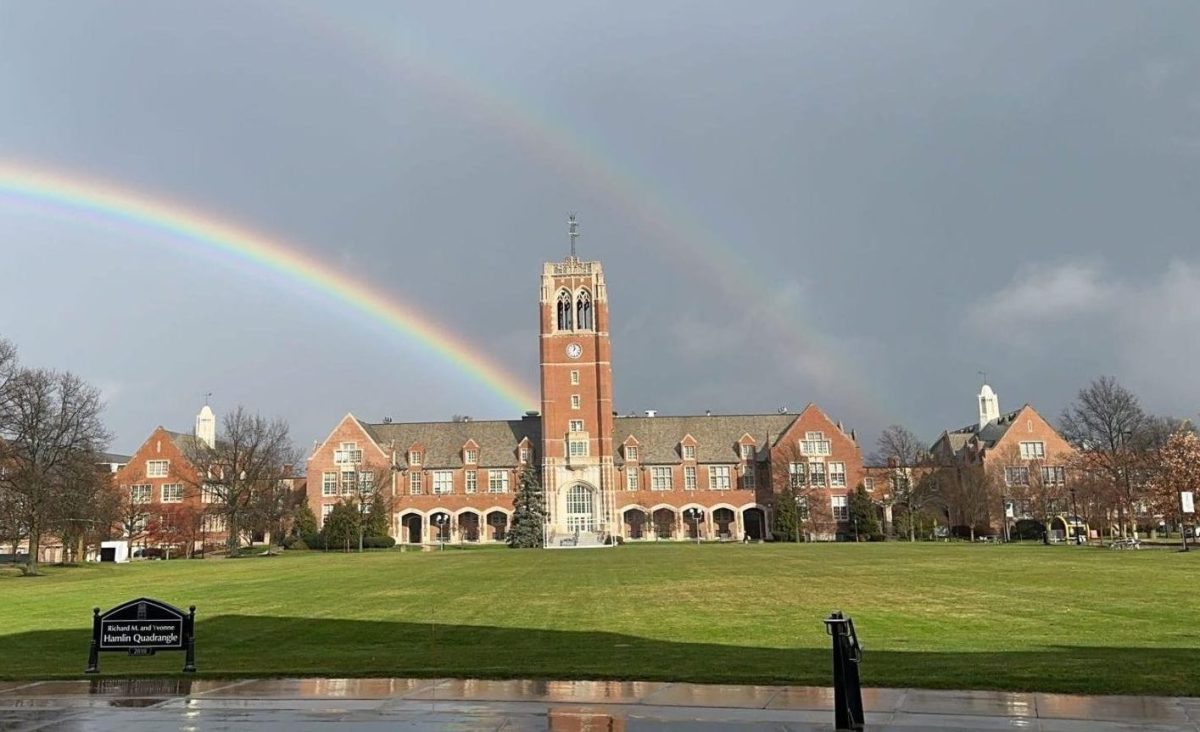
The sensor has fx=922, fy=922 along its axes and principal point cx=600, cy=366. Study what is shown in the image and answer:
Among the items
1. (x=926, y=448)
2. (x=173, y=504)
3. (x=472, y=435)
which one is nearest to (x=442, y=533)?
(x=472, y=435)

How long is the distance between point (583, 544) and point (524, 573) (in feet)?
179

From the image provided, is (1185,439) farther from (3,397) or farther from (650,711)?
(3,397)

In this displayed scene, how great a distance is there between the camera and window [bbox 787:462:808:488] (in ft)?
312

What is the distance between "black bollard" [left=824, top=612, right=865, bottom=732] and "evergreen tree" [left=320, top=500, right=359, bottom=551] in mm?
83606

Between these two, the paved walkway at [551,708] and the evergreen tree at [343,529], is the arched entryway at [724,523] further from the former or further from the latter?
the paved walkway at [551,708]

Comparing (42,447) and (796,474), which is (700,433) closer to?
(796,474)

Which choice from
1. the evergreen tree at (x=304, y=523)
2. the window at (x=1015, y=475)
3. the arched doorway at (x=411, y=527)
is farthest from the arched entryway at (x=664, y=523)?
the evergreen tree at (x=304, y=523)

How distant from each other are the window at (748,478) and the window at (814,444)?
6944 mm

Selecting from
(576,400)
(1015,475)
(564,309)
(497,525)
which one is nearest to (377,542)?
(497,525)

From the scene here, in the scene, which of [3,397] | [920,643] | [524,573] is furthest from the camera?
[3,397]

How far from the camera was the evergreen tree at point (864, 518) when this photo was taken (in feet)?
300

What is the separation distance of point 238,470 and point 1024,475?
77.6 meters

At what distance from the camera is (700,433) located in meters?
109

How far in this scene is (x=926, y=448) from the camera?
10088cm
